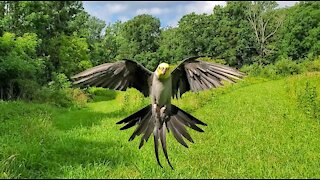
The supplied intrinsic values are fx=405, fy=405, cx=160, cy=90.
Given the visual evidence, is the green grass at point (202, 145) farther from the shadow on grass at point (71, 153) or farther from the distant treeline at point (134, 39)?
the distant treeline at point (134, 39)

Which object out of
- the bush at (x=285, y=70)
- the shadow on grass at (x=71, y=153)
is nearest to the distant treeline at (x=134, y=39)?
the shadow on grass at (x=71, y=153)

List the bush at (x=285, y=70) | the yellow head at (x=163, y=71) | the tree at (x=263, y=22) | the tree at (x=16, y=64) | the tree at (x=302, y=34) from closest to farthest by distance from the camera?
the yellow head at (x=163, y=71), the tree at (x=16, y=64), the bush at (x=285, y=70), the tree at (x=302, y=34), the tree at (x=263, y=22)

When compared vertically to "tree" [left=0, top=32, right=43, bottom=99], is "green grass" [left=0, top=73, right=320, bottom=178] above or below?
below

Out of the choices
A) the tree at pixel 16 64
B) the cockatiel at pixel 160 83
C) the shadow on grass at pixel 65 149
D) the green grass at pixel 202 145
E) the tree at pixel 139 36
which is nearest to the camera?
the cockatiel at pixel 160 83

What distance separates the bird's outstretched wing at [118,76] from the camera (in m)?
2.48

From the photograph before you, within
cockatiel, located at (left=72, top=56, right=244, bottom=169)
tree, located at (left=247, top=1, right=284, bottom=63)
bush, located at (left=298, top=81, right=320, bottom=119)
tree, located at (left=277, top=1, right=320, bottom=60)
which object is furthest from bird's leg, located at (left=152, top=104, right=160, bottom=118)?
tree, located at (left=247, top=1, right=284, bottom=63)

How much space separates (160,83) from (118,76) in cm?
35

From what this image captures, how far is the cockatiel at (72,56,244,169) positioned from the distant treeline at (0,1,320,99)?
8.46 feet

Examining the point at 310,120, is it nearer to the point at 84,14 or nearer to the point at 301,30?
the point at 84,14

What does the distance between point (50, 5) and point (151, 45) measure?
14997mm

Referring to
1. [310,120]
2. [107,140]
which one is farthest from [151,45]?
[310,120]

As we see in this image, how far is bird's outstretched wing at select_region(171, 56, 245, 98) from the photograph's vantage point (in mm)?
2521

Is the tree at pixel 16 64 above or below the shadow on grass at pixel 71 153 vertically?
above

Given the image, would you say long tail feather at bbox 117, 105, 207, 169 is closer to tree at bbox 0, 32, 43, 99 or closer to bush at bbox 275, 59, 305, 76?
tree at bbox 0, 32, 43, 99
